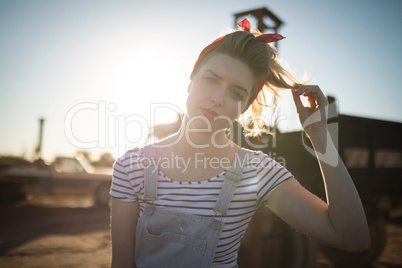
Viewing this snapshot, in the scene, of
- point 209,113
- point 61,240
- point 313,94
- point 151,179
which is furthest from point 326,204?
point 61,240

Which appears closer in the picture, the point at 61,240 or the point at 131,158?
the point at 131,158

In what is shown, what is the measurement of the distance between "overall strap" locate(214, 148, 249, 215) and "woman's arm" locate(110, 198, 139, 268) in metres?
0.44

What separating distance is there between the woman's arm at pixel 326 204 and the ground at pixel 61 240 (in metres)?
3.81

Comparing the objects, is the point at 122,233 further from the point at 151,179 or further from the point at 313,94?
the point at 313,94

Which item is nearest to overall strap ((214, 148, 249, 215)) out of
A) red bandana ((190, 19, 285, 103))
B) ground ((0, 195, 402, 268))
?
red bandana ((190, 19, 285, 103))

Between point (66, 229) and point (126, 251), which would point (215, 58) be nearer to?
point (126, 251)

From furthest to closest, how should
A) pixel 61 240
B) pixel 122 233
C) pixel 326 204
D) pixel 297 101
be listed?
pixel 61 240 → pixel 297 101 → pixel 122 233 → pixel 326 204

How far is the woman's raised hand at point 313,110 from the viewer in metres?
1.38

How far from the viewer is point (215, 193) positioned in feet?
4.38

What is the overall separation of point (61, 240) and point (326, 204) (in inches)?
216

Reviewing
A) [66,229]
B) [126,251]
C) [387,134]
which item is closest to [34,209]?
[66,229]

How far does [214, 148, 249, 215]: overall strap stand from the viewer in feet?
4.25

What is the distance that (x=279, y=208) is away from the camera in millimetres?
Result: 1320

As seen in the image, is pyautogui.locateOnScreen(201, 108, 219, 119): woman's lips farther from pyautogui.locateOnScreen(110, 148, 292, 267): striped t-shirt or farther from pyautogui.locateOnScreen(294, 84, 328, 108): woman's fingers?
pyautogui.locateOnScreen(294, 84, 328, 108): woman's fingers
